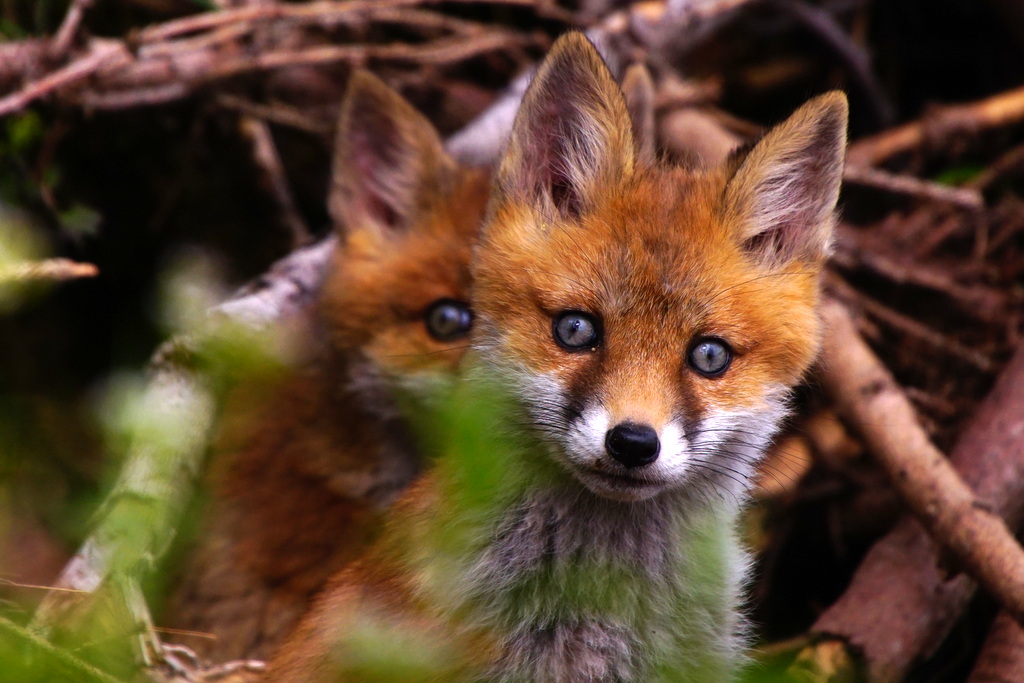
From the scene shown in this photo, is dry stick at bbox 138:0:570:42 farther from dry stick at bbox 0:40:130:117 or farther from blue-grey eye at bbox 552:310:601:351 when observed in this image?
blue-grey eye at bbox 552:310:601:351

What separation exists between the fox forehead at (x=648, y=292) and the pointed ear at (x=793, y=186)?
0.19ft

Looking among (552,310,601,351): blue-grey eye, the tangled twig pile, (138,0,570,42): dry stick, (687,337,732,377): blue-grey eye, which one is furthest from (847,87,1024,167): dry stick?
(552,310,601,351): blue-grey eye

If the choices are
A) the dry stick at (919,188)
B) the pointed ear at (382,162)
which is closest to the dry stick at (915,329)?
the dry stick at (919,188)

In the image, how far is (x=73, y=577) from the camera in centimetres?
294

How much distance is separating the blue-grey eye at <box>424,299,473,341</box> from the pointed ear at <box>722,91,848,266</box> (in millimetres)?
1209

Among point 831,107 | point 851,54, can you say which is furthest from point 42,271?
point 851,54

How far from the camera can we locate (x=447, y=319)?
11.7 ft

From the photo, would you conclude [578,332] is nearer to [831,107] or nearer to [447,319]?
[831,107]

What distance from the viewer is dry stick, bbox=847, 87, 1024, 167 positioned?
14.6 feet

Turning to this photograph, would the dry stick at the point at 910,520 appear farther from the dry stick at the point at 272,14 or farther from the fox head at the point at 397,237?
the dry stick at the point at 272,14

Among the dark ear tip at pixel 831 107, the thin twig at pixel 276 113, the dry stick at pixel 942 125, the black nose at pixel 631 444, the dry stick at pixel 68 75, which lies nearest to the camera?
the black nose at pixel 631 444

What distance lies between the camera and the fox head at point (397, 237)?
3580mm

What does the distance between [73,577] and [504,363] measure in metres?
1.54

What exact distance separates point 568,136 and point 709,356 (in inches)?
29.3
